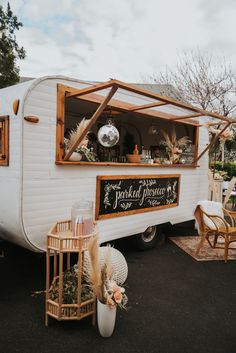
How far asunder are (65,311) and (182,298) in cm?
136

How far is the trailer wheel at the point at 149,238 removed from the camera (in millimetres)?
4645

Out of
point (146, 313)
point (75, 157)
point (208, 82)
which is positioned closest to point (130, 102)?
point (75, 157)

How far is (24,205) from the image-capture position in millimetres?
2992

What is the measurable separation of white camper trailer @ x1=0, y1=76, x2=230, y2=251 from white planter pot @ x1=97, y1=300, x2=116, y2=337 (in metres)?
1.07

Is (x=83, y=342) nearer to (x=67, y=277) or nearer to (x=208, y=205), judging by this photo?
(x=67, y=277)

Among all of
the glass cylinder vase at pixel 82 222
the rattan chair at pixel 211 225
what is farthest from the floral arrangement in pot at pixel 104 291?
the rattan chair at pixel 211 225

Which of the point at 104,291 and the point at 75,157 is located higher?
the point at 75,157

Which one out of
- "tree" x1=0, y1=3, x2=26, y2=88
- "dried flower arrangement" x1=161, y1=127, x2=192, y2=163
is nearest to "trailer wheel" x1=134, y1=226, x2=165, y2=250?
"dried flower arrangement" x1=161, y1=127, x2=192, y2=163

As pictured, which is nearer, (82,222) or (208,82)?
(82,222)

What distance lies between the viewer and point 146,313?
9.49ft

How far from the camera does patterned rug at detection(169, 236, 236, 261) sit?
459 centimetres

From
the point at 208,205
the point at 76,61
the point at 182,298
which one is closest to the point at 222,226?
the point at 208,205

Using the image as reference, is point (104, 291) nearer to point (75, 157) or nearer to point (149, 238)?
→ point (75, 157)

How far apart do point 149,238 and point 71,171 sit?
6.94ft
